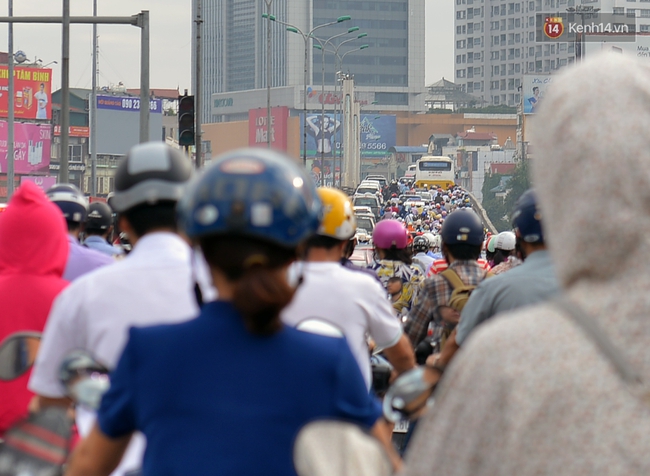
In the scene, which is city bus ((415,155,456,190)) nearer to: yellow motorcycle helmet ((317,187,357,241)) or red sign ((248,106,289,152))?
red sign ((248,106,289,152))

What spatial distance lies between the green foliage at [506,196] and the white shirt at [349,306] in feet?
370

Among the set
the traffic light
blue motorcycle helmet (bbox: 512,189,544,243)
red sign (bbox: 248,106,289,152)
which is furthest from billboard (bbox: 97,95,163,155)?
blue motorcycle helmet (bbox: 512,189,544,243)

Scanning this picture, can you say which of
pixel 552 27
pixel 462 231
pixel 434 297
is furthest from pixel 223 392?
pixel 552 27

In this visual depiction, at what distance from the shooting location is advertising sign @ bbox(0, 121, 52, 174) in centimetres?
9094

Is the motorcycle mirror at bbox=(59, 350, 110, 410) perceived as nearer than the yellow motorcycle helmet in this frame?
Yes

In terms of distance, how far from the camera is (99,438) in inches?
99.7

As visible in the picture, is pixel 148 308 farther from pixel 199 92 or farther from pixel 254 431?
pixel 199 92

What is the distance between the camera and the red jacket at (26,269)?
4.70m

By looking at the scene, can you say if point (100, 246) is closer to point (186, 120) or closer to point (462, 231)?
point (462, 231)

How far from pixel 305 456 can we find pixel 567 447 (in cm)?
47

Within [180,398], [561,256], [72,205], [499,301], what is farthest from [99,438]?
[72,205]

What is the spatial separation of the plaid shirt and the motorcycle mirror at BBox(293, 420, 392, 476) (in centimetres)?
522

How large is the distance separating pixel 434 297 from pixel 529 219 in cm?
184

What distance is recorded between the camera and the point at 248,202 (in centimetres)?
238
